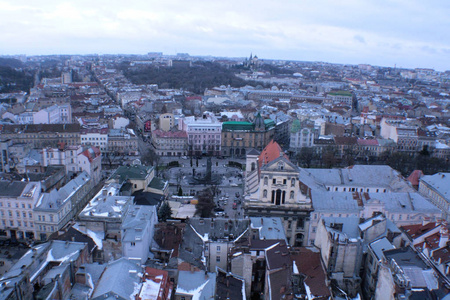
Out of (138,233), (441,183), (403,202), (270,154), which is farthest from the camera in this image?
(441,183)

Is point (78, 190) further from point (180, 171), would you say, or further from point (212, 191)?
point (180, 171)

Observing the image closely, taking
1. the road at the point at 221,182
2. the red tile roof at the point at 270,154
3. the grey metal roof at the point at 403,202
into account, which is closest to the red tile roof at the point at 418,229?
the grey metal roof at the point at 403,202

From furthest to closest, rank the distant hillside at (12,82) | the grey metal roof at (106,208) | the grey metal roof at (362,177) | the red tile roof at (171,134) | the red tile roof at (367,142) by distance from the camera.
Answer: the distant hillside at (12,82) < the red tile roof at (367,142) < the red tile roof at (171,134) < the grey metal roof at (362,177) < the grey metal roof at (106,208)

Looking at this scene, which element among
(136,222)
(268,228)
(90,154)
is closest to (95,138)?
(90,154)

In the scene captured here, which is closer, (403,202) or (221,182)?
(403,202)

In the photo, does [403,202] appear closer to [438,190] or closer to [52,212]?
[438,190]

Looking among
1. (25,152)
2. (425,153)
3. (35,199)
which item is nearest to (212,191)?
(35,199)

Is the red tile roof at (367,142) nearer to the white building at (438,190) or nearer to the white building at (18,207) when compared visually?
the white building at (438,190)

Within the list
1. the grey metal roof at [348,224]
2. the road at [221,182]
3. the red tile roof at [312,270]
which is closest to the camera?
the red tile roof at [312,270]

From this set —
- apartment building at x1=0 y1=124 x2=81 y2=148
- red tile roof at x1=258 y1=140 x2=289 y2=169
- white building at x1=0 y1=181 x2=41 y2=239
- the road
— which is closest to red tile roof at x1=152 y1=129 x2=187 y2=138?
the road

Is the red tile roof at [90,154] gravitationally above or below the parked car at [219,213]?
above

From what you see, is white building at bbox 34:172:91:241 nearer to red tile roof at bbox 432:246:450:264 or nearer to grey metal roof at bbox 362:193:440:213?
grey metal roof at bbox 362:193:440:213

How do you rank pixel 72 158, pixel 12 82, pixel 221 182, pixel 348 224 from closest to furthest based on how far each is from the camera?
pixel 348 224 < pixel 72 158 < pixel 221 182 < pixel 12 82
